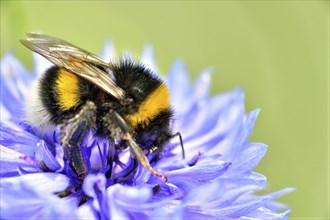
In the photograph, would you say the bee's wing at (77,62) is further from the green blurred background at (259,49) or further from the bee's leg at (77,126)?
the green blurred background at (259,49)

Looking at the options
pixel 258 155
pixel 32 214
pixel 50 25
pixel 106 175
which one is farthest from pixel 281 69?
pixel 32 214

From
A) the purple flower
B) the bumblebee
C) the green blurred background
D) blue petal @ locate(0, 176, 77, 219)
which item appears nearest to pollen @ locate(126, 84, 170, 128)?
the bumblebee

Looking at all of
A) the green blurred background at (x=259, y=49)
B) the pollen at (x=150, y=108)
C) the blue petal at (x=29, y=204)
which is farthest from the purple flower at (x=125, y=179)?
the green blurred background at (x=259, y=49)

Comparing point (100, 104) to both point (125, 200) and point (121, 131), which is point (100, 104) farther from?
point (125, 200)

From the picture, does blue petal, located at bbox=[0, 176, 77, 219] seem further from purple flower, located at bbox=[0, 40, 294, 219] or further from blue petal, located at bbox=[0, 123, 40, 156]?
blue petal, located at bbox=[0, 123, 40, 156]

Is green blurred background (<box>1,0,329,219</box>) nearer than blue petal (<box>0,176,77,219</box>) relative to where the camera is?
No

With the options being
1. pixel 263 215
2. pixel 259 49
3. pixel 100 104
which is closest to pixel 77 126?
pixel 100 104
